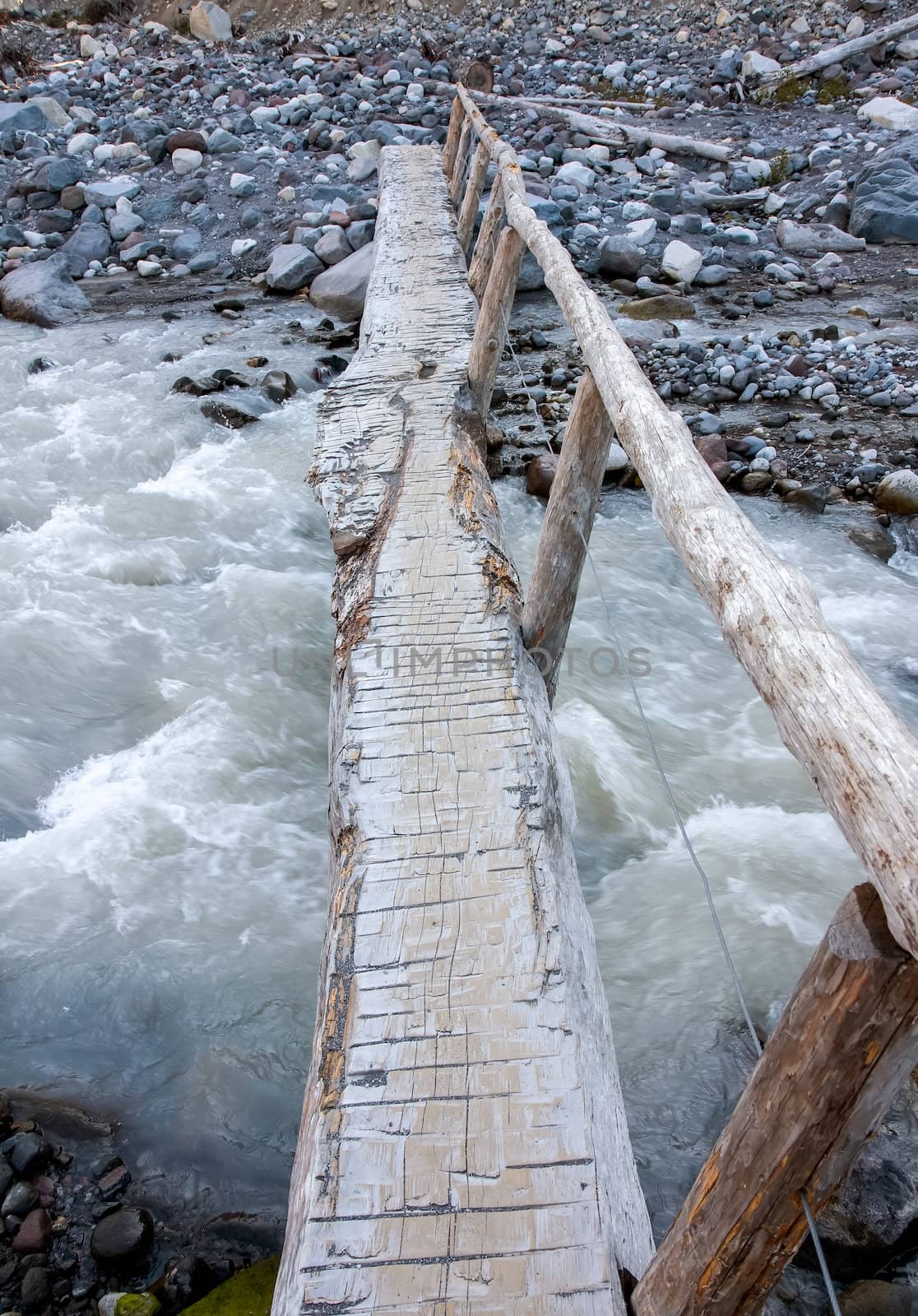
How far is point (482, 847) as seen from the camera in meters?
2.15

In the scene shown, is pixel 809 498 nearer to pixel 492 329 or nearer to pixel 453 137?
pixel 492 329

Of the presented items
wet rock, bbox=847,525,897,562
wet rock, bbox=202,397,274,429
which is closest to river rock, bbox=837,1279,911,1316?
wet rock, bbox=847,525,897,562

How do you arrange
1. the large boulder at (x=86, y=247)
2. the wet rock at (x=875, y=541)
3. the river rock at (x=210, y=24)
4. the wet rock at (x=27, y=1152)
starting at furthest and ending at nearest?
the river rock at (x=210, y=24), the large boulder at (x=86, y=247), the wet rock at (x=875, y=541), the wet rock at (x=27, y=1152)

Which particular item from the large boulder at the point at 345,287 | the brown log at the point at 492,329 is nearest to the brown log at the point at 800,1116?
the brown log at the point at 492,329

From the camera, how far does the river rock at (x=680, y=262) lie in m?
8.34

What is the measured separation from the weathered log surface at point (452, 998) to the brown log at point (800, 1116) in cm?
24

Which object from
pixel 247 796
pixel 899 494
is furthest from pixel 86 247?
pixel 899 494

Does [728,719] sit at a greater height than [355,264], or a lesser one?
lesser

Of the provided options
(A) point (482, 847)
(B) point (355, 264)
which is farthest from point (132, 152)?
(A) point (482, 847)

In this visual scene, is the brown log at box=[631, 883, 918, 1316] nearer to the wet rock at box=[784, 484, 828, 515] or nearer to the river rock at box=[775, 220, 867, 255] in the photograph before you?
the wet rock at box=[784, 484, 828, 515]

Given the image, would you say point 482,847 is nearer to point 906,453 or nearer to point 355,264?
point 906,453

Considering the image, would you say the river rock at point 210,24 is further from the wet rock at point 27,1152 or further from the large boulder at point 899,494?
the wet rock at point 27,1152

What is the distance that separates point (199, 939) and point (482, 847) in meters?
1.44

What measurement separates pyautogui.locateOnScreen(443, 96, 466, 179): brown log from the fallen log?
2.66 metres
